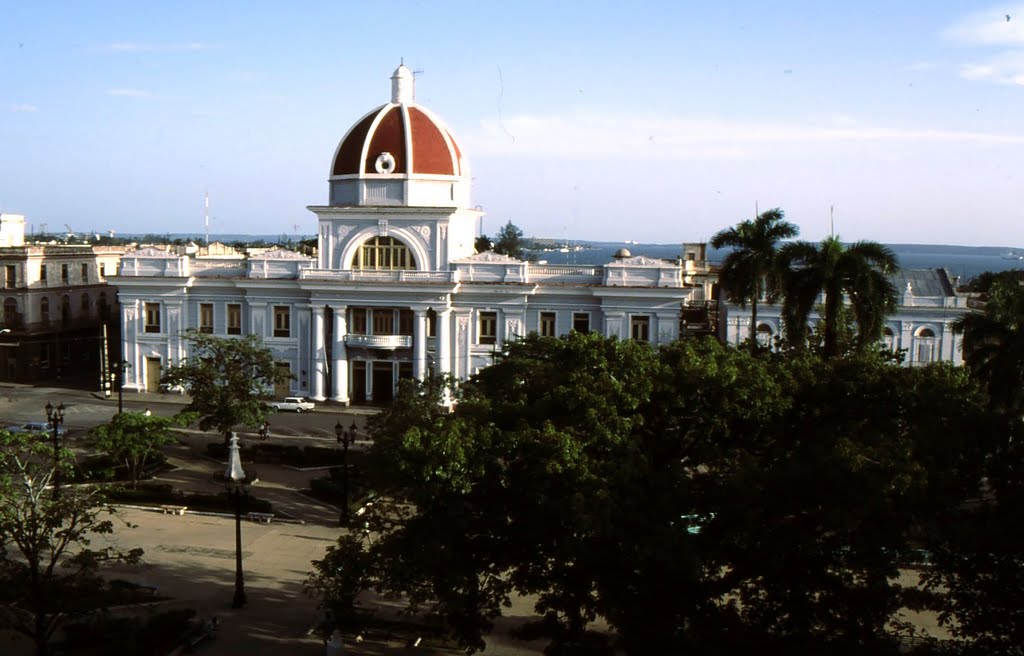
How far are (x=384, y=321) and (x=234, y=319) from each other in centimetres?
804

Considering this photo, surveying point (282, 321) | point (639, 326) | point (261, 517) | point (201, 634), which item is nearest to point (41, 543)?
point (201, 634)

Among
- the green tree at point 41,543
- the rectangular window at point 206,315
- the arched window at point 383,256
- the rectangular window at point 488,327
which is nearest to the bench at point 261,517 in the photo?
the green tree at point 41,543

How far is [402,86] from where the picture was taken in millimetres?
51531

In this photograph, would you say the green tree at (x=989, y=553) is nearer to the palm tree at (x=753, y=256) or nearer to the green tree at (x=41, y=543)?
the green tree at (x=41, y=543)

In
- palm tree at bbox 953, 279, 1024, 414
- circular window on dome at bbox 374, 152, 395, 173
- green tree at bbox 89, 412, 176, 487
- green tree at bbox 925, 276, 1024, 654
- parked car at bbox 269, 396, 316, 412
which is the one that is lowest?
parked car at bbox 269, 396, 316, 412

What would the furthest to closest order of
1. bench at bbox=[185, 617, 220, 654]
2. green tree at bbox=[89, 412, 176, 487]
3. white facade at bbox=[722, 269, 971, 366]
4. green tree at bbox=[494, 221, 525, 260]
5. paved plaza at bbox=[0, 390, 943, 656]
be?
green tree at bbox=[494, 221, 525, 260], white facade at bbox=[722, 269, 971, 366], green tree at bbox=[89, 412, 176, 487], paved plaza at bbox=[0, 390, 943, 656], bench at bbox=[185, 617, 220, 654]

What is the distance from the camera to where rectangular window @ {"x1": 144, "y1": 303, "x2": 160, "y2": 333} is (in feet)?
165

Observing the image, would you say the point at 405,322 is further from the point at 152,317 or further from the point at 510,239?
the point at 510,239

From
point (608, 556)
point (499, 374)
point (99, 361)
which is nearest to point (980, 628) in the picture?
point (608, 556)

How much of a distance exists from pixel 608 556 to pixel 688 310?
1776 inches

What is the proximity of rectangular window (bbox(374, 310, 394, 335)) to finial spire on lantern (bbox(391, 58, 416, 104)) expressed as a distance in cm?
1144

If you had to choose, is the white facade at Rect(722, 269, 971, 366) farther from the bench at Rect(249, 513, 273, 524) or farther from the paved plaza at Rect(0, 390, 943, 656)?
the bench at Rect(249, 513, 273, 524)

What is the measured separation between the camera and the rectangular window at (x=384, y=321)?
158 feet

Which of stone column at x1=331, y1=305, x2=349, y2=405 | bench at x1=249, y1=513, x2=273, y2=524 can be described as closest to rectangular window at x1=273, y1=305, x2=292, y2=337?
stone column at x1=331, y1=305, x2=349, y2=405
